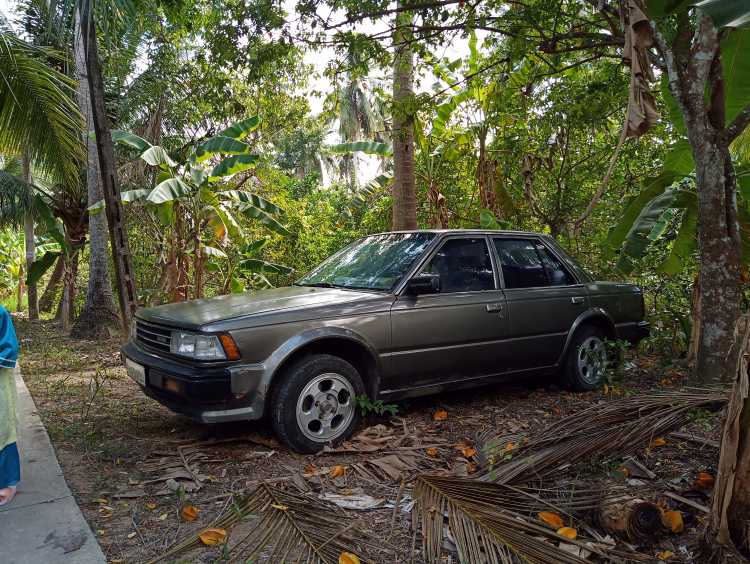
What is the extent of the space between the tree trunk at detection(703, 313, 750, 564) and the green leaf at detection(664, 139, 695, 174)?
16.8 ft


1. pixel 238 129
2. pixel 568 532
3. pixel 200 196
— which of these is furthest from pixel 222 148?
pixel 568 532

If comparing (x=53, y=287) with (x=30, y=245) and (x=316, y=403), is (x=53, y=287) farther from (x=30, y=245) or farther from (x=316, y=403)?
(x=316, y=403)

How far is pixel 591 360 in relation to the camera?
5.93 m

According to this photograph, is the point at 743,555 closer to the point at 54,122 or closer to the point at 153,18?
the point at 54,122

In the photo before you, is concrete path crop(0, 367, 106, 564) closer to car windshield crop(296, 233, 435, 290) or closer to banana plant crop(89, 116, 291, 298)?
car windshield crop(296, 233, 435, 290)

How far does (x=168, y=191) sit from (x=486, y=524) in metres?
7.09

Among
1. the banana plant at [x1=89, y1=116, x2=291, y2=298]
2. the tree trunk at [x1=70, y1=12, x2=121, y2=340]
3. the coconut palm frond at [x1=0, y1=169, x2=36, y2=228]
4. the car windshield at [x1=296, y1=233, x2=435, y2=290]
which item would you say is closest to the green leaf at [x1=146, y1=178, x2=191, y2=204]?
the banana plant at [x1=89, y1=116, x2=291, y2=298]

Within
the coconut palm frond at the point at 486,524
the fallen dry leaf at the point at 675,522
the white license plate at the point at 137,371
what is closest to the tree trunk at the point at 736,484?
the fallen dry leaf at the point at 675,522

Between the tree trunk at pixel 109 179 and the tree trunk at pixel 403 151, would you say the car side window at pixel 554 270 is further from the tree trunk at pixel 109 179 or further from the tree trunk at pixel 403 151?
the tree trunk at pixel 109 179

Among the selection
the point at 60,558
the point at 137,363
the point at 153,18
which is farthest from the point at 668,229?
the point at 153,18

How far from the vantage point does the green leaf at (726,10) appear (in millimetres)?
3021

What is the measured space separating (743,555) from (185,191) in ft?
26.4

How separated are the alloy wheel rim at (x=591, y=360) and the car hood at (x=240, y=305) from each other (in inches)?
103

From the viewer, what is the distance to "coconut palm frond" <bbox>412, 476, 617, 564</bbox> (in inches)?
97.8
